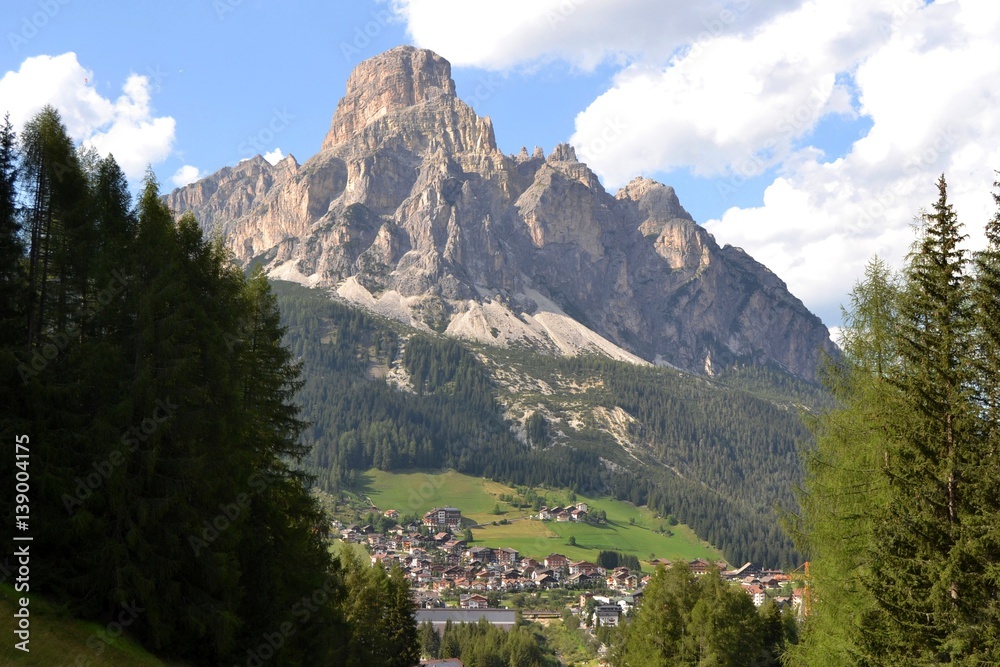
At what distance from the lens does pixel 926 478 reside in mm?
19531

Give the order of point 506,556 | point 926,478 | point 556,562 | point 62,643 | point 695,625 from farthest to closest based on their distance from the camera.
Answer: point 506,556
point 556,562
point 695,625
point 62,643
point 926,478

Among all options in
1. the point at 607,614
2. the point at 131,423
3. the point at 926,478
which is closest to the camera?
the point at 926,478

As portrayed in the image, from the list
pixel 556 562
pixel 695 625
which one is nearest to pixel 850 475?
pixel 695 625

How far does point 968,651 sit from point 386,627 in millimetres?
37467

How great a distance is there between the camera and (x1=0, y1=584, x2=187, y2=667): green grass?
1964 cm

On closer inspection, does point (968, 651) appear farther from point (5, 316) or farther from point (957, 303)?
point (5, 316)

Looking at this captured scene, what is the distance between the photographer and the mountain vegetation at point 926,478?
60.3ft

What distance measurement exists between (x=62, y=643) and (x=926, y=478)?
71.8 feet

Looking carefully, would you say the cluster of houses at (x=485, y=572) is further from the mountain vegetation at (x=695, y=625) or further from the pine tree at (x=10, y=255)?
the pine tree at (x=10, y=255)

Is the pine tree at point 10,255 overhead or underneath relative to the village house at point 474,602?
overhead

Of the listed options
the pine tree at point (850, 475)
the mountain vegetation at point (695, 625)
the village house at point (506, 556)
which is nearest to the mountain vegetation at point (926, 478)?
the pine tree at point (850, 475)

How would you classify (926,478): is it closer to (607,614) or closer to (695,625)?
(695,625)

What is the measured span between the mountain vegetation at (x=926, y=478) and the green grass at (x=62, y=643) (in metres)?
18.8

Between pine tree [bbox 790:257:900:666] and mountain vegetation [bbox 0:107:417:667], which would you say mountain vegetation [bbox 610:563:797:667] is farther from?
mountain vegetation [bbox 0:107:417:667]
